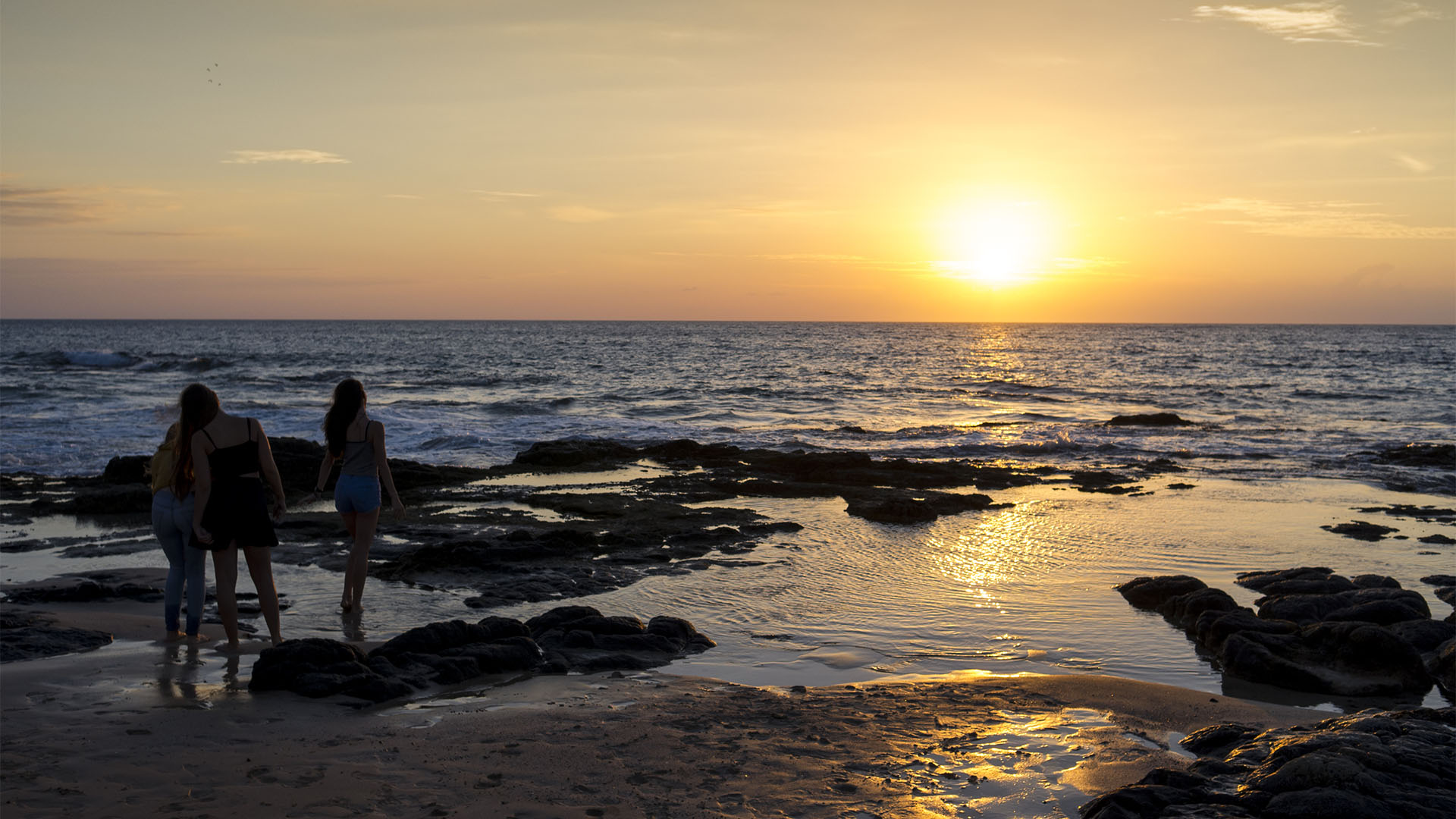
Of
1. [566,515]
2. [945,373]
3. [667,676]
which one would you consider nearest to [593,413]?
[566,515]

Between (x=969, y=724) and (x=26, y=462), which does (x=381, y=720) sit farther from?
(x=26, y=462)

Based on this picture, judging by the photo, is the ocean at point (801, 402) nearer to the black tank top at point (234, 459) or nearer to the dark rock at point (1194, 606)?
the black tank top at point (234, 459)

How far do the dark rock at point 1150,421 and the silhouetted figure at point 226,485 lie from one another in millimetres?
25163

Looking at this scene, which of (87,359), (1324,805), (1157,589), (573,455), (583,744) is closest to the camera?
(1324,805)

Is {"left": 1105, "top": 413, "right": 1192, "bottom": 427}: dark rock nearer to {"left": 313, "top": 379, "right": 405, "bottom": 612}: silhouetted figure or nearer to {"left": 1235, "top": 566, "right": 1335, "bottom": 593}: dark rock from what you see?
{"left": 1235, "top": 566, "right": 1335, "bottom": 593}: dark rock

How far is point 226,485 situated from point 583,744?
327 cm

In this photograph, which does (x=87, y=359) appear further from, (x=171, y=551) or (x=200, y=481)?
(x=200, y=481)

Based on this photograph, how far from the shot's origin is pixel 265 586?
22.1 ft

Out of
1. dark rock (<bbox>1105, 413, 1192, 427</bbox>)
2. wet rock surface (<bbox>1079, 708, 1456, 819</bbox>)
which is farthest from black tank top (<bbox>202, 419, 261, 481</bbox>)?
dark rock (<bbox>1105, 413, 1192, 427</bbox>)

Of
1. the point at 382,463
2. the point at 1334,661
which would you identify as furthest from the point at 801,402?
the point at 1334,661

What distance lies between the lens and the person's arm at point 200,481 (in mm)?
6246

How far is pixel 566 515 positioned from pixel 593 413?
58.8 ft

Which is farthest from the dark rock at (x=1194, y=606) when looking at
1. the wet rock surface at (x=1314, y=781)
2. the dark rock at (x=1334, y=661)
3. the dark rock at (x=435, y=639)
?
the dark rock at (x=435, y=639)

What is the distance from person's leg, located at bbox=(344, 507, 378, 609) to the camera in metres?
7.61
